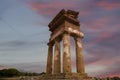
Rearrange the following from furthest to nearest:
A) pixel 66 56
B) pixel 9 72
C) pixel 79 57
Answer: pixel 9 72 → pixel 79 57 → pixel 66 56

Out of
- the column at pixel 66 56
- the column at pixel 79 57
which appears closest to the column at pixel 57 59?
the column at pixel 79 57

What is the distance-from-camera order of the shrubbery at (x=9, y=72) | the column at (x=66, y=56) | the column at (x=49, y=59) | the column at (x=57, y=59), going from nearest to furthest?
1. the column at (x=66, y=56)
2. the column at (x=57, y=59)
3. the column at (x=49, y=59)
4. the shrubbery at (x=9, y=72)

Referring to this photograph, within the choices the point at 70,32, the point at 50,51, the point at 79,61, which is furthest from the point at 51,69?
the point at 70,32

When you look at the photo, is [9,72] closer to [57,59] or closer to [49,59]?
[49,59]

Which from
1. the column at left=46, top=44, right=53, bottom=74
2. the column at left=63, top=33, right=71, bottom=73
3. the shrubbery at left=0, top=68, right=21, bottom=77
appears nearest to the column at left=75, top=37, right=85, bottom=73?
the column at left=63, top=33, right=71, bottom=73

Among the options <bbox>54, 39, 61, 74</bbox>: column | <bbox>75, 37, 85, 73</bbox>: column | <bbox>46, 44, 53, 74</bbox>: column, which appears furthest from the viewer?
<bbox>46, 44, 53, 74</bbox>: column

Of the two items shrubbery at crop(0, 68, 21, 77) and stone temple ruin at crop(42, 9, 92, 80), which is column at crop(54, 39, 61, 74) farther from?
shrubbery at crop(0, 68, 21, 77)

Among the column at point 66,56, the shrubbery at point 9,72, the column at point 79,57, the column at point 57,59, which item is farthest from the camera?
the shrubbery at point 9,72

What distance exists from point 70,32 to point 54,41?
4.52 metres

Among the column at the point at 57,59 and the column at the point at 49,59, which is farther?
the column at the point at 49,59

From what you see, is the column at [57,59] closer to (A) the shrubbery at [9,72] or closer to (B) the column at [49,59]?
(B) the column at [49,59]

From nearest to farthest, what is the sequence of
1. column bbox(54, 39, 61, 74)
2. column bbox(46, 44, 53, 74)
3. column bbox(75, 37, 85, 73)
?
column bbox(75, 37, 85, 73), column bbox(54, 39, 61, 74), column bbox(46, 44, 53, 74)

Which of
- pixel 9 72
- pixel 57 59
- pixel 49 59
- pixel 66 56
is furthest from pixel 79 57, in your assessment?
pixel 9 72

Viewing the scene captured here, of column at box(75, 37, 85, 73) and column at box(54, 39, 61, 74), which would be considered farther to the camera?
column at box(54, 39, 61, 74)
